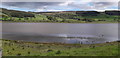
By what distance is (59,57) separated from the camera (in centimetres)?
2167

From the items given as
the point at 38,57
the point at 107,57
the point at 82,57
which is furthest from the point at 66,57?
the point at 107,57

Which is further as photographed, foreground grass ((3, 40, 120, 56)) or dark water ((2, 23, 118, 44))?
dark water ((2, 23, 118, 44))

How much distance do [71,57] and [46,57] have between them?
3429 mm

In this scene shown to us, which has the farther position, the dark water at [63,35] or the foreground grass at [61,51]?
the dark water at [63,35]

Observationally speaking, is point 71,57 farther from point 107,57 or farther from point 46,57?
point 107,57

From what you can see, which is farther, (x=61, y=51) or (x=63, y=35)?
(x=63, y=35)

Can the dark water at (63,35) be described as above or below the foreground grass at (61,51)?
below

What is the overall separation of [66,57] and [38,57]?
3849 mm

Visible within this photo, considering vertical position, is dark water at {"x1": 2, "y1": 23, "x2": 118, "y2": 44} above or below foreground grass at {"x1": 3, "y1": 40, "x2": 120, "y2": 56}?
below

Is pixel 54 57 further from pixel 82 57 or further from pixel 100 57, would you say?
pixel 100 57

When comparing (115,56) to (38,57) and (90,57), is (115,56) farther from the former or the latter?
(38,57)

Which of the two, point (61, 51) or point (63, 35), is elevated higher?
point (61, 51)

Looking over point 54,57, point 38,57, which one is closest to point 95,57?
point 54,57

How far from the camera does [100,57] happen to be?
21.7m
